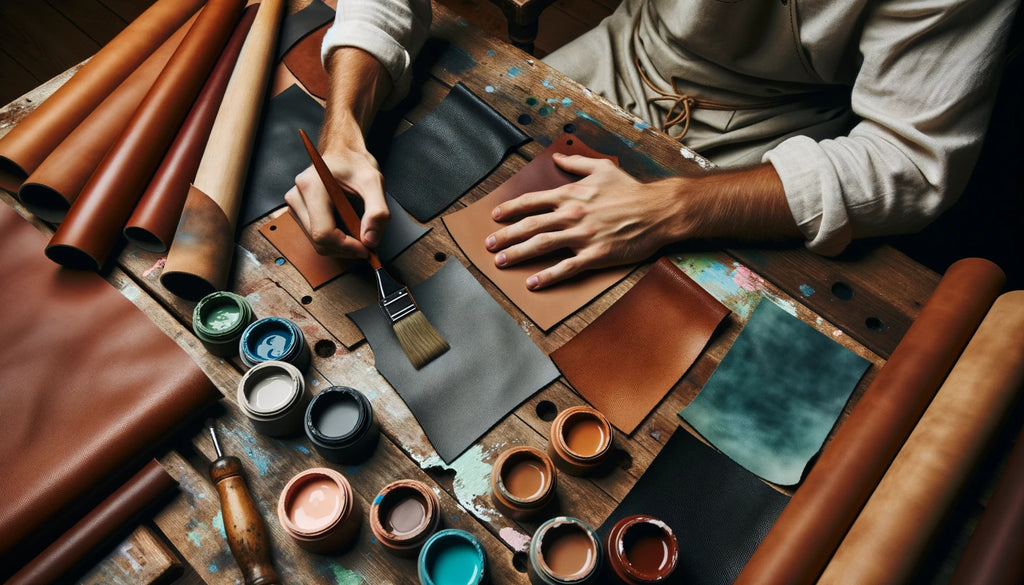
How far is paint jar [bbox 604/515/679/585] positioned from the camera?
0.88 m

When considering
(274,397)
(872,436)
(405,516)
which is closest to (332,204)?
(274,397)

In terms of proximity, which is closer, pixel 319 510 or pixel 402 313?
pixel 319 510

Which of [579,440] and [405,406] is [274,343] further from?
[579,440]

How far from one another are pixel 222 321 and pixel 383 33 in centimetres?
82

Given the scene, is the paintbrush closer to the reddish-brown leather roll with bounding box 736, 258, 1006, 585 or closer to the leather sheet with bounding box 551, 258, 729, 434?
the leather sheet with bounding box 551, 258, 729, 434

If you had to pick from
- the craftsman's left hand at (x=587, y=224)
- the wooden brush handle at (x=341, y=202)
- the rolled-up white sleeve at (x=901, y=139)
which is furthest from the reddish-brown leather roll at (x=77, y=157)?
the rolled-up white sleeve at (x=901, y=139)

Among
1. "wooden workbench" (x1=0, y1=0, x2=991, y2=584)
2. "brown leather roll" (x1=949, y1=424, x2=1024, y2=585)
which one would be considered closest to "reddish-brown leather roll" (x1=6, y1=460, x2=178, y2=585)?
"wooden workbench" (x1=0, y1=0, x2=991, y2=584)

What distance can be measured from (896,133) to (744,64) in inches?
18.5

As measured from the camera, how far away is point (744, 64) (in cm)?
158

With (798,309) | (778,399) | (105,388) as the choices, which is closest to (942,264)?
(798,309)

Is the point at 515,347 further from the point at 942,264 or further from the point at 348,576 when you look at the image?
the point at 942,264

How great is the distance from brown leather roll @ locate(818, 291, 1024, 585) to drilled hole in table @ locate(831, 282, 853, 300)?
0.87 ft

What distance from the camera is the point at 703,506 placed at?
1.00 m

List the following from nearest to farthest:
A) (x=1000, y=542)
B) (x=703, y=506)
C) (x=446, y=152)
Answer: (x=1000, y=542) → (x=703, y=506) → (x=446, y=152)
